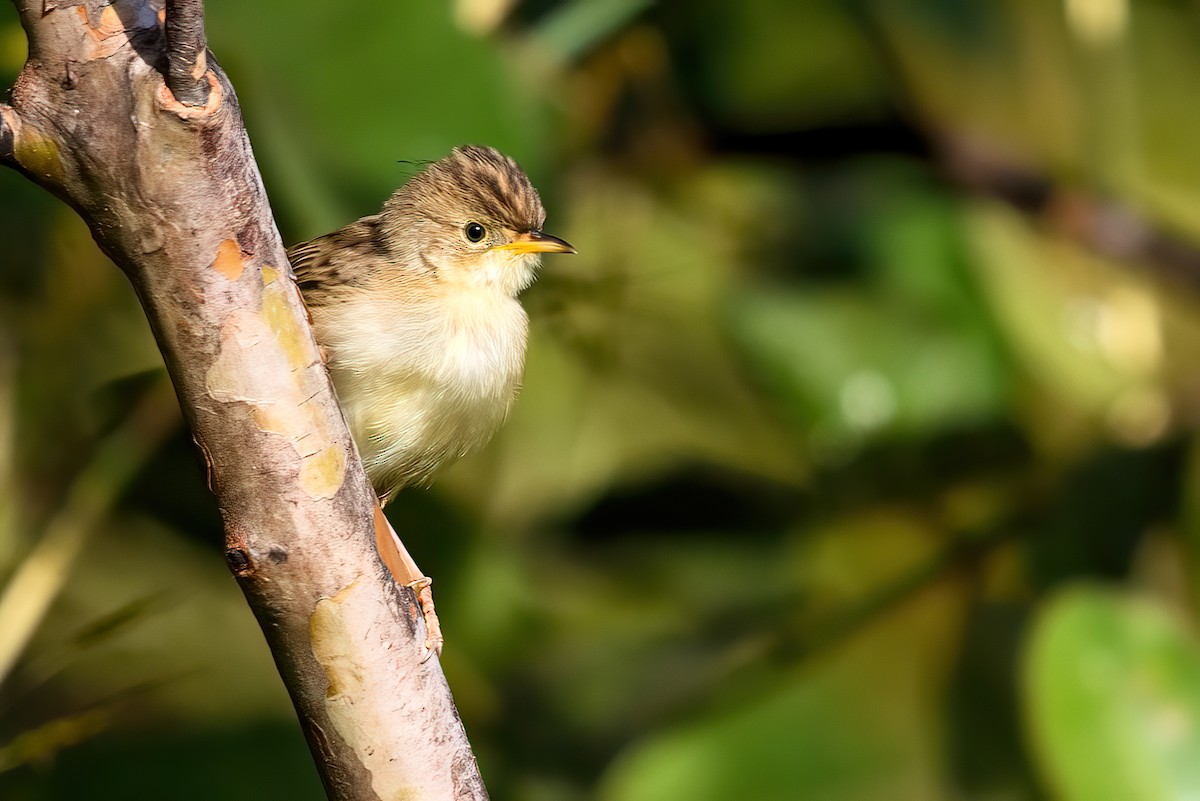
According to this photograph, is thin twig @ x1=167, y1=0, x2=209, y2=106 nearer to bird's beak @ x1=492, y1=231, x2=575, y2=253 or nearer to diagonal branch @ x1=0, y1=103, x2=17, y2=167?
diagonal branch @ x1=0, y1=103, x2=17, y2=167

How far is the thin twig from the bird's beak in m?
1.31

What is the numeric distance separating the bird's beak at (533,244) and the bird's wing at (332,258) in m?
0.26

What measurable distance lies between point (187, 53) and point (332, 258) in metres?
1.15

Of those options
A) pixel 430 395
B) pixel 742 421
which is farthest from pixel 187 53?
pixel 742 421

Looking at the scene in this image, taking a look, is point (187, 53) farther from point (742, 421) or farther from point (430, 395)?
point (742, 421)

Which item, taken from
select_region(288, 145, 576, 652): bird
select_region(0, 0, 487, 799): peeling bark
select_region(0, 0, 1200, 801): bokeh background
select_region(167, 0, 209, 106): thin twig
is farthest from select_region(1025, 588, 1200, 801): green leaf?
select_region(167, 0, 209, 106): thin twig

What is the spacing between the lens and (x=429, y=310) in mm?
2381

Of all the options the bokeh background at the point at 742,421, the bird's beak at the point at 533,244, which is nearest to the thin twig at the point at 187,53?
the bird's beak at the point at 533,244

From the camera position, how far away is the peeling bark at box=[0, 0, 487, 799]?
1330 mm

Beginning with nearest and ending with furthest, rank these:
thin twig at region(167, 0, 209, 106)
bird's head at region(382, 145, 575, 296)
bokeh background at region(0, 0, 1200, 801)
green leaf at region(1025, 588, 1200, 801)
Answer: thin twig at region(167, 0, 209, 106) → bird's head at region(382, 145, 575, 296) → green leaf at region(1025, 588, 1200, 801) → bokeh background at region(0, 0, 1200, 801)

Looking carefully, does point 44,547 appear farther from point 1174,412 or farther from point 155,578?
point 1174,412

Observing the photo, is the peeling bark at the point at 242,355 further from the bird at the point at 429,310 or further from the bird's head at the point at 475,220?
the bird's head at the point at 475,220

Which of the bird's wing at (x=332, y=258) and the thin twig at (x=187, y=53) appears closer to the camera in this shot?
the thin twig at (x=187, y=53)

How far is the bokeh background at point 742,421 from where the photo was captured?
304 centimetres
